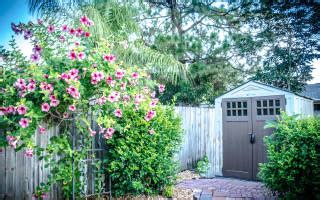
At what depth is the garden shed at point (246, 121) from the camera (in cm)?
587

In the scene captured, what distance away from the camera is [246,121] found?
621 cm

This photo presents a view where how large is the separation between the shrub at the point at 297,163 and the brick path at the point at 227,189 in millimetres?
482

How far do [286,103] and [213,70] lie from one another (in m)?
5.49

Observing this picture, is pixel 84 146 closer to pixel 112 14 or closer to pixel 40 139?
pixel 40 139

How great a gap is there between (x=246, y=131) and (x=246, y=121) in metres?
0.23

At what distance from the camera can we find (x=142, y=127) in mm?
4344

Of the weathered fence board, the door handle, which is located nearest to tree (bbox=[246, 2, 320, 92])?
the weathered fence board

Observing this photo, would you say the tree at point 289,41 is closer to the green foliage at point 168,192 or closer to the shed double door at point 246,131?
the shed double door at point 246,131

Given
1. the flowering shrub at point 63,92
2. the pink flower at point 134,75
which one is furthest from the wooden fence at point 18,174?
the pink flower at point 134,75

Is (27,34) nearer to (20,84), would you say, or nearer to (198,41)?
(20,84)

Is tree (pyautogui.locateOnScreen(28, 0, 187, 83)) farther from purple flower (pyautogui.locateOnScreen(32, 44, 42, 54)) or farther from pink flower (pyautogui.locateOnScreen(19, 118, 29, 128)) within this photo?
pink flower (pyautogui.locateOnScreen(19, 118, 29, 128))

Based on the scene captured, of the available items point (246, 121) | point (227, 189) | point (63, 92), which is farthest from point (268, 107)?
point (63, 92)

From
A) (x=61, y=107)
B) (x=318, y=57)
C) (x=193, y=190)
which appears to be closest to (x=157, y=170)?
(x=193, y=190)

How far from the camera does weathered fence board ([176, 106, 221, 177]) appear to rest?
691 cm
